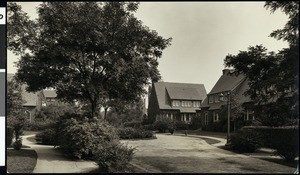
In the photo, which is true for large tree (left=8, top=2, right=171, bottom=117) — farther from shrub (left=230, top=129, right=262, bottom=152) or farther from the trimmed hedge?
the trimmed hedge

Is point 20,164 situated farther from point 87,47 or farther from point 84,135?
point 87,47

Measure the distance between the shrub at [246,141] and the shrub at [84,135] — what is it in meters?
7.78

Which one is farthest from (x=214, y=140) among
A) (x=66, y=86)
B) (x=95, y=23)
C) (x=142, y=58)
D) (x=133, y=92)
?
(x=95, y=23)

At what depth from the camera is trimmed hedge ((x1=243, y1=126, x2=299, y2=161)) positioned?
53.6 ft

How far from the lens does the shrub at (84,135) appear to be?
56.6ft

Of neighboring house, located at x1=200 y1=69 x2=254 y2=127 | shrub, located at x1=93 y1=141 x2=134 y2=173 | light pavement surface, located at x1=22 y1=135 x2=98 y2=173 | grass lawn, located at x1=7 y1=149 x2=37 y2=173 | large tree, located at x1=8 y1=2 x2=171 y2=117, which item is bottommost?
light pavement surface, located at x1=22 y1=135 x2=98 y2=173

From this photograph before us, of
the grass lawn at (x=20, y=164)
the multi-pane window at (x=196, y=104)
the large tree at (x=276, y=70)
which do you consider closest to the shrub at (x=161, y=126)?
the multi-pane window at (x=196, y=104)

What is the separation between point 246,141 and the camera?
20.1 m

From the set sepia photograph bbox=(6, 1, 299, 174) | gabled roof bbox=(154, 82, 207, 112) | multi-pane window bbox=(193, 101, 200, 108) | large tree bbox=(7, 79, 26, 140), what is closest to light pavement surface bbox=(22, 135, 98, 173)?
sepia photograph bbox=(6, 1, 299, 174)

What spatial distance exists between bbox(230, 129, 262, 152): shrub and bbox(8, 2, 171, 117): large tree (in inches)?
247

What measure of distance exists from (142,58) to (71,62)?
13.6 feet

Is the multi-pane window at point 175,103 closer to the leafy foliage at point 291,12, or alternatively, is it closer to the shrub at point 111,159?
the leafy foliage at point 291,12

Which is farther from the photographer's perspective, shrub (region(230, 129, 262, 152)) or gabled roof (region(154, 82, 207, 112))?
gabled roof (region(154, 82, 207, 112))

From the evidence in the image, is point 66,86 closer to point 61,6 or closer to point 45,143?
point 61,6
